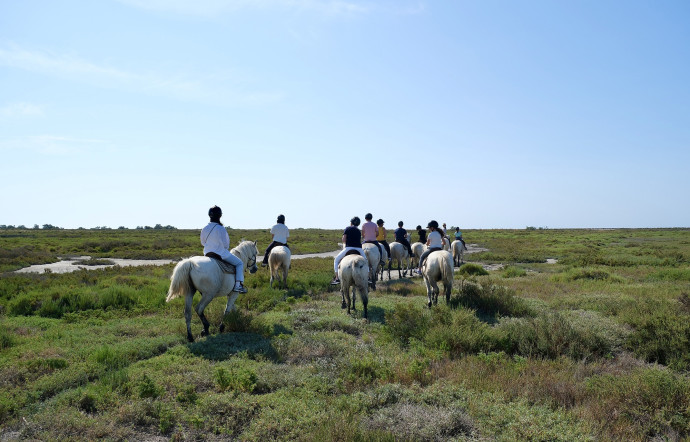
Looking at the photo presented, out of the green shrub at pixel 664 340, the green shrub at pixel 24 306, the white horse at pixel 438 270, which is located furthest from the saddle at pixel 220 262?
the green shrub at pixel 664 340

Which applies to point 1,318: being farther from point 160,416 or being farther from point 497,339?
point 497,339

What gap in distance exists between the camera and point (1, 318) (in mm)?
10859

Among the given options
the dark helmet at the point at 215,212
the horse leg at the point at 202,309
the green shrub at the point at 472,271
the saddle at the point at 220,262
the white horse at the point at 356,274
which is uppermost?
the dark helmet at the point at 215,212

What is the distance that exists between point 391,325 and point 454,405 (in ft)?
12.2

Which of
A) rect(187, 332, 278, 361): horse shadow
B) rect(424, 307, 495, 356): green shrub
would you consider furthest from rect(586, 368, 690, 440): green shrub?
rect(187, 332, 278, 361): horse shadow

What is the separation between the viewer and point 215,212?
376 inches

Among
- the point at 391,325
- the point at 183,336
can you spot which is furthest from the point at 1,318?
the point at 391,325

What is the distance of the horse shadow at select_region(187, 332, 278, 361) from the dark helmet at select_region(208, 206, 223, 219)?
2877 mm

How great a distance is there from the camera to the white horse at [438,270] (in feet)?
36.0

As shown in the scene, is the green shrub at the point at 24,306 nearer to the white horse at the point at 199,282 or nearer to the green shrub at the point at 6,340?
the green shrub at the point at 6,340

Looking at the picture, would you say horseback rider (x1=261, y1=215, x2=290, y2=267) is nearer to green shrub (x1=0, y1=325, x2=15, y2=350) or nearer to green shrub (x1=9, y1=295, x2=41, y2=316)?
green shrub (x1=9, y1=295, x2=41, y2=316)

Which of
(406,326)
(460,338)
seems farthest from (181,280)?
(460,338)

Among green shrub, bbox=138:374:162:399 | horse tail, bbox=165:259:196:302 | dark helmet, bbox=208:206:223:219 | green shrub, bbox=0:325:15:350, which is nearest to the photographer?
green shrub, bbox=138:374:162:399

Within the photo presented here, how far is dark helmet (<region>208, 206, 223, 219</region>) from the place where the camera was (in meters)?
9.56
